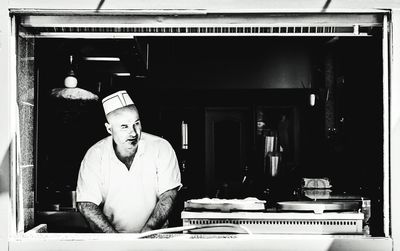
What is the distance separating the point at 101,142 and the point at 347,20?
1679 millimetres

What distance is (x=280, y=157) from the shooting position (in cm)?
845

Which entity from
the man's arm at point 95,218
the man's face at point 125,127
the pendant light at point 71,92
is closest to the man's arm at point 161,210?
the man's arm at point 95,218

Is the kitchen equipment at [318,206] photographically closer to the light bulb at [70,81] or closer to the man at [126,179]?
the man at [126,179]

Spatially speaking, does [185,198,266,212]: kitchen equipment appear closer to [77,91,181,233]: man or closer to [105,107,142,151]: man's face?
[77,91,181,233]: man

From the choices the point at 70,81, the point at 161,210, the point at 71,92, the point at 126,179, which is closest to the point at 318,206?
the point at 161,210

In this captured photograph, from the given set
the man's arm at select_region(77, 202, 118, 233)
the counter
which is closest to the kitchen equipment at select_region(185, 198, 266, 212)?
the counter

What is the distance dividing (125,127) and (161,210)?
580 millimetres

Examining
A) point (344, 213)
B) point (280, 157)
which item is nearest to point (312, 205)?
point (344, 213)

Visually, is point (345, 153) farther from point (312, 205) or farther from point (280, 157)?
point (312, 205)

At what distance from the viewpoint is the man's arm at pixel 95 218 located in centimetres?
349

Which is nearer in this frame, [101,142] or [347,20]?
[347,20]

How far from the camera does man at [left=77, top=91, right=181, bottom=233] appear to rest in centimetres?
356

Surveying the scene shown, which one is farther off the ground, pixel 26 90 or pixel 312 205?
pixel 26 90

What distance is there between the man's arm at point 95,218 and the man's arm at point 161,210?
218mm
